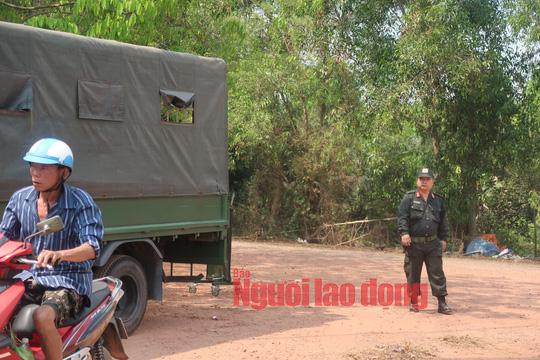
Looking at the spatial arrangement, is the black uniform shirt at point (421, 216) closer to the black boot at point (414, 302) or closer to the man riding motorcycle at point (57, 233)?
the black boot at point (414, 302)

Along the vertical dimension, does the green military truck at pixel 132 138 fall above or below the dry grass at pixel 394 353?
above

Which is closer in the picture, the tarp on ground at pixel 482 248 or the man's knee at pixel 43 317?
the man's knee at pixel 43 317

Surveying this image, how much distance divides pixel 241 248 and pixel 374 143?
3966 mm

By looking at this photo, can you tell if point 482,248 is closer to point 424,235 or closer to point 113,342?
point 424,235

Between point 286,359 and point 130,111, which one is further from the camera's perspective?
point 130,111

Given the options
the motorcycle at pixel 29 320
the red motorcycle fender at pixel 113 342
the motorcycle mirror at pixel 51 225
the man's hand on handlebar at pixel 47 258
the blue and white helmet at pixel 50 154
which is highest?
the blue and white helmet at pixel 50 154

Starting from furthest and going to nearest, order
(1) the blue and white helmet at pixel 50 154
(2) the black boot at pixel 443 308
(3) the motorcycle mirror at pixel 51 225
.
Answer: (2) the black boot at pixel 443 308
(1) the blue and white helmet at pixel 50 154
(3) the motorcycle mirror at pixel 51 225

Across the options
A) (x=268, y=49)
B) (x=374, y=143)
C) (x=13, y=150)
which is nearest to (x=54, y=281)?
(x=13, y=150)

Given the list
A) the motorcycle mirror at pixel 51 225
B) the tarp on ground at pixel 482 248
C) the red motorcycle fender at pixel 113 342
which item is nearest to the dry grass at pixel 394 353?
the red motorcycle fender at pixel 113 342

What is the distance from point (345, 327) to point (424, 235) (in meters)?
1.80

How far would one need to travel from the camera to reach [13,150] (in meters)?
6.70

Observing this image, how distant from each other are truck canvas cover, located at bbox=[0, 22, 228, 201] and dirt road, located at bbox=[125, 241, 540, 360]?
1461 mm

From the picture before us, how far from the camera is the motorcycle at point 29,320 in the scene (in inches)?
151

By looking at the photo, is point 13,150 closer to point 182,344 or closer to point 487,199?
point 182,344
